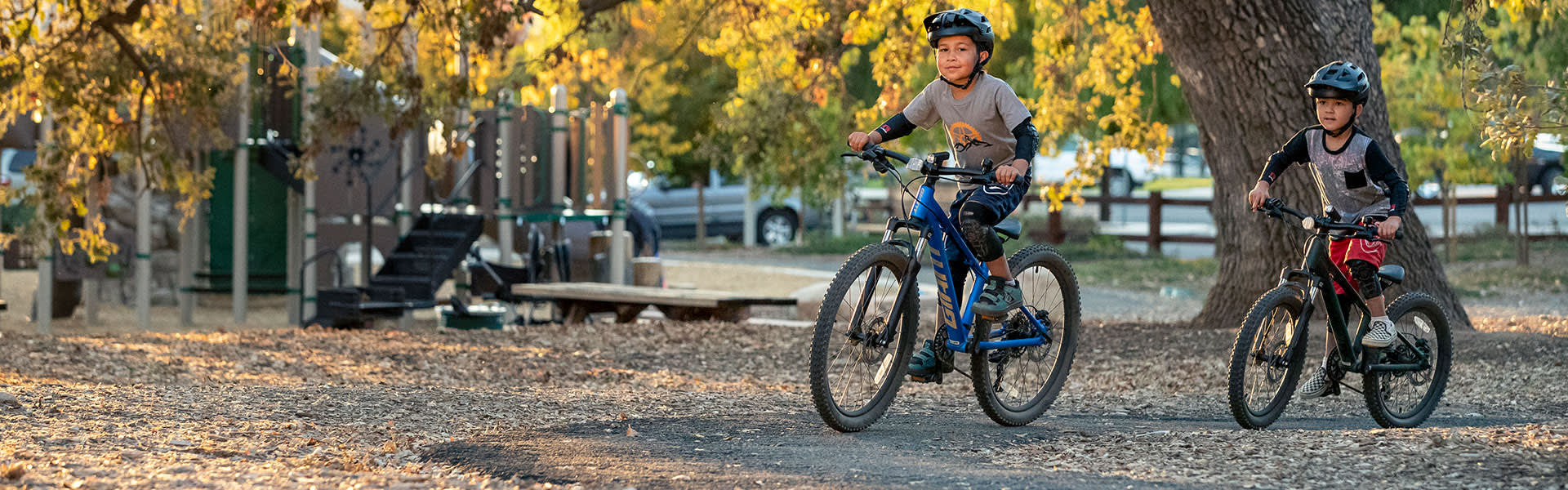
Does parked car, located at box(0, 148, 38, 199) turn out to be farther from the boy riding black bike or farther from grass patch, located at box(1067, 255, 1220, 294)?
the boy riding black bike

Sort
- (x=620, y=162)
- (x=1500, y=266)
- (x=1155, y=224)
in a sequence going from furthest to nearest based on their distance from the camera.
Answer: (x=1155, y=224), (x=1500, y=266), (x=620, y=162)

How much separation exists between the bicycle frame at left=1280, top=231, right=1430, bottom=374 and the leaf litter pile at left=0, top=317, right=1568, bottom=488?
0.26 meters

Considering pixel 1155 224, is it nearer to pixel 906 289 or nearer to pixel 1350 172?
pixel 1350 172

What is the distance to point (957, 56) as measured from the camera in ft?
17.4

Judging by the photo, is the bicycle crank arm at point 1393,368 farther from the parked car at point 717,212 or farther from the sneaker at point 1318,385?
the parked car at point 717,212

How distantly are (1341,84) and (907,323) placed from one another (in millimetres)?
1766

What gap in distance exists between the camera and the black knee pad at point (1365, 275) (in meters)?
5.72

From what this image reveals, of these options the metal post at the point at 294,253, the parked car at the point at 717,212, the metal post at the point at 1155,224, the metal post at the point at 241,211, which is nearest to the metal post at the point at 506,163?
the metal post at the point at 241,211

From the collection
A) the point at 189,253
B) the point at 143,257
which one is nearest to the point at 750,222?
the point at 189,253

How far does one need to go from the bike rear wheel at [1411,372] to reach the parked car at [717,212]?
69.9 ft

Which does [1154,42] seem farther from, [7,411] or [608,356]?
[7,411]

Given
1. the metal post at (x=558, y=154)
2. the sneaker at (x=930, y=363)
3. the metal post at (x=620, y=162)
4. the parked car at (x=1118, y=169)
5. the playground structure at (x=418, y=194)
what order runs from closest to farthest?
1. the sneaker at (x=930, y=363)
2. the playground structure at (x=418, y=194)
3. the metal post at (x=558, y=154)
4. the metal post at (x=620, y=162)
5. the parked car at (x=1118, y=169)

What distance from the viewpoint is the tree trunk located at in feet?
28.5

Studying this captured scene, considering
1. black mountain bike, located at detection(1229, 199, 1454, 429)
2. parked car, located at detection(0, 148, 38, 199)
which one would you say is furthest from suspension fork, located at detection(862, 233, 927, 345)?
parked car, located at detection(0, 148, 38, 199)
